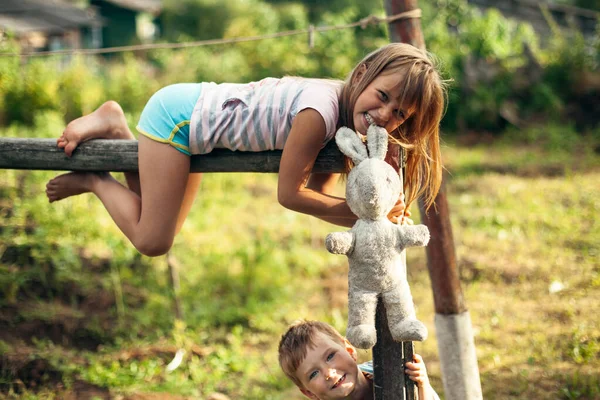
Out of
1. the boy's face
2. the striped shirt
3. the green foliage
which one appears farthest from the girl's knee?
the green foliage

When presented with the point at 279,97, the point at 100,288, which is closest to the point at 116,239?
the point at 100,288

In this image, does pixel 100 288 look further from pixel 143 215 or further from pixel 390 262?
pixel 390 262

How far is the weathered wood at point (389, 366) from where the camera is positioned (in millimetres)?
2008

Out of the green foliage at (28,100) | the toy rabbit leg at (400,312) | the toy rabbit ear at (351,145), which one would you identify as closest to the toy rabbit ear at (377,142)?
the toy rabbit ear at (351,145)

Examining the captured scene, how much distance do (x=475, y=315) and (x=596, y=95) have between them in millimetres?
5685

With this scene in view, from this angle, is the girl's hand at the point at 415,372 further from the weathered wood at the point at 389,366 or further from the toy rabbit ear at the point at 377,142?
the toy rabbit ear at the point at 377,142

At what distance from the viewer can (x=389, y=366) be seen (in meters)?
2.03

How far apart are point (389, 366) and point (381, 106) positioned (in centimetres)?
80

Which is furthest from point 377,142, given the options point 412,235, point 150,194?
point 150,194

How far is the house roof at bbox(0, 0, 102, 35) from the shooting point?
16.0 m

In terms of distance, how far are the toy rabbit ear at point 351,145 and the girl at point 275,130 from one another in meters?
0.10

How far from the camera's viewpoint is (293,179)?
84.2 inches

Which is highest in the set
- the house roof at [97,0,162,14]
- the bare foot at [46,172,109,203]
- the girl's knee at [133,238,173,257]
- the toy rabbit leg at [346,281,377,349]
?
the house roof at [97,0,162,14]

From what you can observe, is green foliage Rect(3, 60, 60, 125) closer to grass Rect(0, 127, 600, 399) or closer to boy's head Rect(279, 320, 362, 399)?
grass Rect(0, 127, 600, 399)
